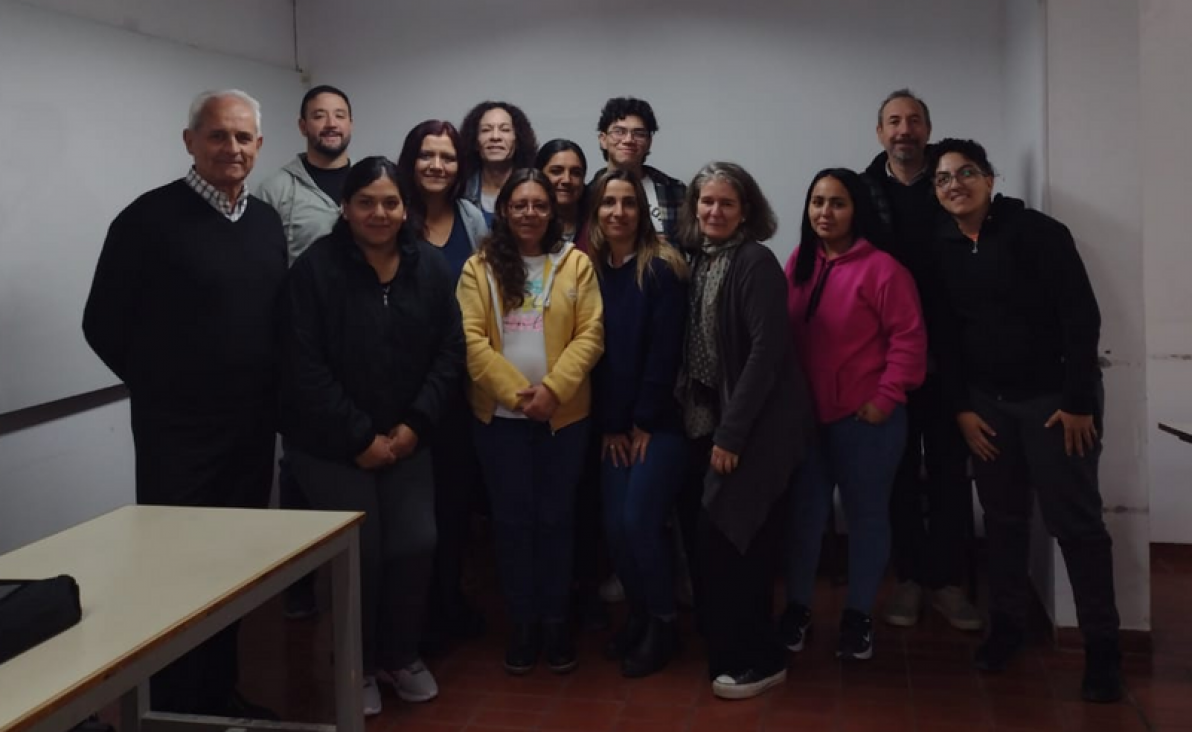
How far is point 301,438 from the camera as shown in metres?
2.82

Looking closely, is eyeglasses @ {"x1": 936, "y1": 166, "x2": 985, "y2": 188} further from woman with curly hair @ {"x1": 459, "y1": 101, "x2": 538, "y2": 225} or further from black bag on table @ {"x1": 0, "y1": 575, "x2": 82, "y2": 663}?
black bag on table @ {"x1": 0, "y1": 575, "x2": 82, "y2": 663}

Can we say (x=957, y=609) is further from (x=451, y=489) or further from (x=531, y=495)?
(x=451, y=489)

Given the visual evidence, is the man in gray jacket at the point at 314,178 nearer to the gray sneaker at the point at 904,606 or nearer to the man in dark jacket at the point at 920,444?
the man in dark jacket at the point at 920,444

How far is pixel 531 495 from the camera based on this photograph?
10.1 feet

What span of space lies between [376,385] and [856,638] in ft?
5.69

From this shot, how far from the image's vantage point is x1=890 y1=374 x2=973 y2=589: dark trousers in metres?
3.40

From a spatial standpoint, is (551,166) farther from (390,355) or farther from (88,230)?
(88,230)

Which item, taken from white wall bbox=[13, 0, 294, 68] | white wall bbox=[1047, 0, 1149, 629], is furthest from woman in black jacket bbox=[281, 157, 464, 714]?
white wall bbox=[1047, 0, 1149, 629]

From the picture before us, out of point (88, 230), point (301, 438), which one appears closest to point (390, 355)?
point (301, 438)

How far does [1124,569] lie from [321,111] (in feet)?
10.3

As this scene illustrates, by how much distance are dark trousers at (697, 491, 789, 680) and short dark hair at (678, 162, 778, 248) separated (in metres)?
0.82

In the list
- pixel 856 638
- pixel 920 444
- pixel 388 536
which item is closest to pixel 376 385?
pixel 388 536

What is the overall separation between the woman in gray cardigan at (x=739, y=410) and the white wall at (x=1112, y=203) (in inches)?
41.4

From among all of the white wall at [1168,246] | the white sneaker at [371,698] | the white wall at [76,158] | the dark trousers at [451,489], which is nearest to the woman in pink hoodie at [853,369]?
the dark trousers at [451,489]
